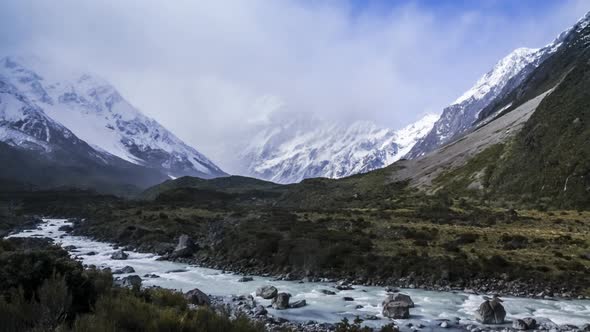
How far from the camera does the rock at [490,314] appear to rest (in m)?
18.7

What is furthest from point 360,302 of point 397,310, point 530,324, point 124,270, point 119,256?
point 119,256

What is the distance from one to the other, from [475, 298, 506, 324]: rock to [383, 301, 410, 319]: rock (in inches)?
114

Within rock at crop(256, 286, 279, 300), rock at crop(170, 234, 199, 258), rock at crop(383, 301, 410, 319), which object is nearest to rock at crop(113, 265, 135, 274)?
rock at crop(170, 234, 199, 258)

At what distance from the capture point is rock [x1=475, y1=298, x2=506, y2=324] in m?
18.7

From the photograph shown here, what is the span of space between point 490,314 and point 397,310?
12.3ft

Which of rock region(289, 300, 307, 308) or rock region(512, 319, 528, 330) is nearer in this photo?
rock region(512, 319, 528, 330)

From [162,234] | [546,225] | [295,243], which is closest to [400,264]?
[295,243]

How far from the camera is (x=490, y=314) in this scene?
61.8ft

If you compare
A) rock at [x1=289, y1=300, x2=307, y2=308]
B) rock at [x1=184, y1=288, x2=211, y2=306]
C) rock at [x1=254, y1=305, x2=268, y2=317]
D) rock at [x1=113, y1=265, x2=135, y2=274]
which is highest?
rock at [x1=184, y1=288, x2=211, y2=306]

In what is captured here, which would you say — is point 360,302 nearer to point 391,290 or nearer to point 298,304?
point 298,304

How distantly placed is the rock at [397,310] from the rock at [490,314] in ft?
9.47

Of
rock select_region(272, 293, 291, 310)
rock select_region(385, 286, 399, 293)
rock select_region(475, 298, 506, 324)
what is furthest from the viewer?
rock select_region(385, 286, 399, 293)

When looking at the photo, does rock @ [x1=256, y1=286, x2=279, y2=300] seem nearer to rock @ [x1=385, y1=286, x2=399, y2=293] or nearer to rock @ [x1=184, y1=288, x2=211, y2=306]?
rock @ [x1=184, y1=288, x2=211, y2=306]

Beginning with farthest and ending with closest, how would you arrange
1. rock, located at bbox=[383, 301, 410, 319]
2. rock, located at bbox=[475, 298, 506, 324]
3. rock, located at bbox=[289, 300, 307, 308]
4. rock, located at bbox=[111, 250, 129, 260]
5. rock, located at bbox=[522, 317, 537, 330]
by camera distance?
rock, located at bbox=[111, 250, 129, 260]
rock, located at bbox=[289, 300, 307, 308]
rock, located at bbox=[383, 301, 410, 319]
rock, located at bbox=[475, 298, 506, 324]
rock, located at bbox=[522, 317, 537, 330]
